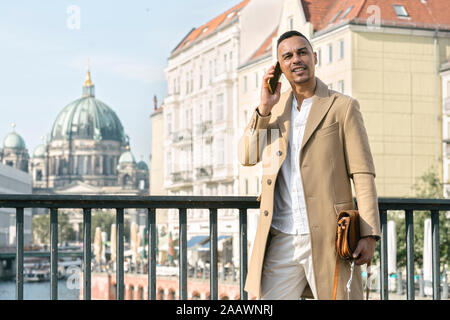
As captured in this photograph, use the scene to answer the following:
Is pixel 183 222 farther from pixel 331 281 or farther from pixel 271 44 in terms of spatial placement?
pixel 271 44

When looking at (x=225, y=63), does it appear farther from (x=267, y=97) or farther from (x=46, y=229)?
(x=46, y=229)

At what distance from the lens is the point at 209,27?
76.9m

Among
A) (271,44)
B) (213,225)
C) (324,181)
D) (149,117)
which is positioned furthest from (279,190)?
(149,117)

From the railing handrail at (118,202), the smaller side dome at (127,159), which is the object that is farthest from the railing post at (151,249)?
the smaller side dome at (127,159)

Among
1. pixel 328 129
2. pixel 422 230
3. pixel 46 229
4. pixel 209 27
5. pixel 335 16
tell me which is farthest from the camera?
pixel 46 229

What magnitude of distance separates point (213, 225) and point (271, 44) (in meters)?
57.3

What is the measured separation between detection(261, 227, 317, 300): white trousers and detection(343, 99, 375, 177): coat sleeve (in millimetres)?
443

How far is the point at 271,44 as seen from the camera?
63.3m

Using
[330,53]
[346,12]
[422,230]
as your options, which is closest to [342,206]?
[422,230]

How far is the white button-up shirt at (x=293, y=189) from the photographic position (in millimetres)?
5211

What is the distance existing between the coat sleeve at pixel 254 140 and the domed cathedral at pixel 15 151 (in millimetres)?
177545

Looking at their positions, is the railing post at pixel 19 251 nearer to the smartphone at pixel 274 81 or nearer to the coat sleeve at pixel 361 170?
the smartphone at pixel 274 81

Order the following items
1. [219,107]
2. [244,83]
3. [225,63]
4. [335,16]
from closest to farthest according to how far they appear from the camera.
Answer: [335,16] < [244,83] < [225,63] < [219,107]

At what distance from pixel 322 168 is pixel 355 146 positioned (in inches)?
8.5
